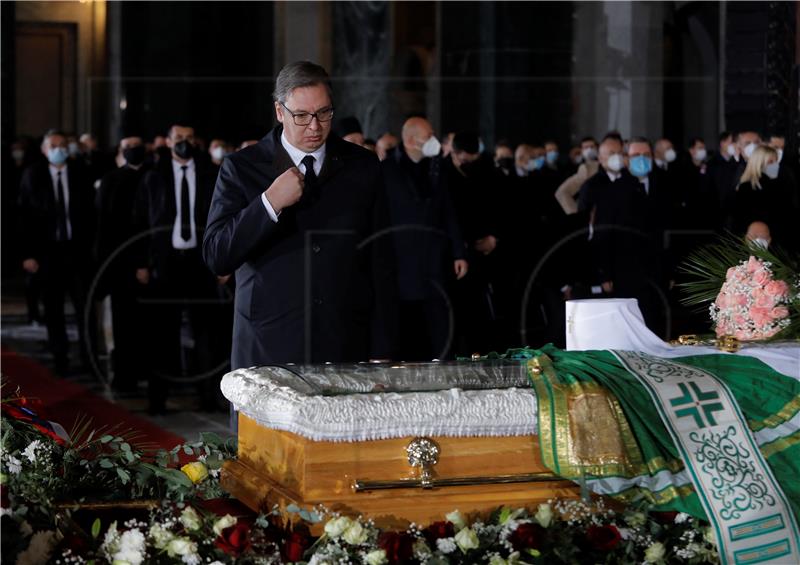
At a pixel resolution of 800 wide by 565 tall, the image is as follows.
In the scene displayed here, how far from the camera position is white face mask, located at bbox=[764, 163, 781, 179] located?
1039 centimetres

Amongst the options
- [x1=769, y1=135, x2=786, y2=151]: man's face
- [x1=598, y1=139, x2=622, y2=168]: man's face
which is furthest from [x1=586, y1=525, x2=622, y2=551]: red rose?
[x1=769, y1=135, x2=786, y2=151]: man's face

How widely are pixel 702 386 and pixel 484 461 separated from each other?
1.82 ft

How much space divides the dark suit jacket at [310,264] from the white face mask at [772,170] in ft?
20.5

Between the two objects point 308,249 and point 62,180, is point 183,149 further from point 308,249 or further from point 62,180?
point 308,249

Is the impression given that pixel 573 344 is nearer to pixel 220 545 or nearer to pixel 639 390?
pixel 639 390

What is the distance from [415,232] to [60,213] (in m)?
2.96

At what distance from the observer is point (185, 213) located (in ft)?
30.5

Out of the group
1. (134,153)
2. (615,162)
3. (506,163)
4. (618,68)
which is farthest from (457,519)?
(618,68)

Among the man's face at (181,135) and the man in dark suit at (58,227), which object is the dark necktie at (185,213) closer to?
the man's face at (181,135)

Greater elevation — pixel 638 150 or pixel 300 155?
pixel 638 150

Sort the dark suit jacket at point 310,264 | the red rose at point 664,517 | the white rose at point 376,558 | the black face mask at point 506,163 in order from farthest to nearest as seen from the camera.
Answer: the black face mask at point 506,163 → the dark suit jacket at point 310,264 → the red rose at point 664,517 → the white rose at point 376,558

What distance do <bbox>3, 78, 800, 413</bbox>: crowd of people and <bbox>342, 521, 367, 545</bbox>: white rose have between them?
579cm

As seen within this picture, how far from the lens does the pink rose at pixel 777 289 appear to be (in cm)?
412

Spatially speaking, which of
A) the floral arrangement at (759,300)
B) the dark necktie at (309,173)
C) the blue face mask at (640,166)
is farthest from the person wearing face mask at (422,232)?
the floral arrangement at (759,300)
